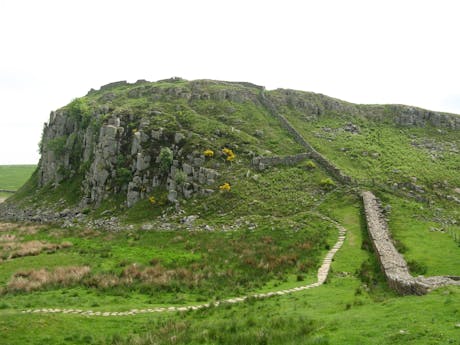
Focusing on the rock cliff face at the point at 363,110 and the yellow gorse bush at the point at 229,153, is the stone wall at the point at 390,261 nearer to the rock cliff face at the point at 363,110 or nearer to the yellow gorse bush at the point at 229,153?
the yellow gorse bush at the point at 229,153

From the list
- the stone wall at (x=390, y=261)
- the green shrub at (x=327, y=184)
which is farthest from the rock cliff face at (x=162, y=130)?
the stone wall at (x=390, y=261)

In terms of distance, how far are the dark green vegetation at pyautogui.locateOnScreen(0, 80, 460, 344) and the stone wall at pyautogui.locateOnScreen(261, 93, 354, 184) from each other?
151 centimetres

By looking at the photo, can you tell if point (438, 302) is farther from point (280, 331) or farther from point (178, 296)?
point (178, 296)

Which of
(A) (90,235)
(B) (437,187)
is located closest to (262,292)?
(A) (90,235)

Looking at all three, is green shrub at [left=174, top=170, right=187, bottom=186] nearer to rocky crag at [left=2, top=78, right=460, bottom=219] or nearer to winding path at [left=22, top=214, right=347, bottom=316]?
rocky crag at [left=2, top=78, right=460, bottom=219]

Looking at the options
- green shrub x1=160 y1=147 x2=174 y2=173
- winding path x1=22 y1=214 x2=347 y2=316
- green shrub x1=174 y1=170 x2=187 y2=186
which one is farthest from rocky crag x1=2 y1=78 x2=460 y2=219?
winding path x1=22 y1=214 x2=347 y2=316

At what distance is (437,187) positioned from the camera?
2073 inches

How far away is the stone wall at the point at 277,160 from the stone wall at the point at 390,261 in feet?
49.8

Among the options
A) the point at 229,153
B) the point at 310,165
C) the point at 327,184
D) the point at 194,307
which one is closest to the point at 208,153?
the point at 229,153

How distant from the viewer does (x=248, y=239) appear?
131ft

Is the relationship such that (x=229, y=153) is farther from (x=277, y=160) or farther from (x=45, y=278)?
(x=45, y=278)

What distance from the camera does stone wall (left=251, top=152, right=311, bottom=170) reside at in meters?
58.4

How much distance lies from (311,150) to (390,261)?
37159 millimetres

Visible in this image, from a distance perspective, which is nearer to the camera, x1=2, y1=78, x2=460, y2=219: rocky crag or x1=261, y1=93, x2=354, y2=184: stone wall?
x1=261, y1=93, x2=354, y2=184: stone wall
